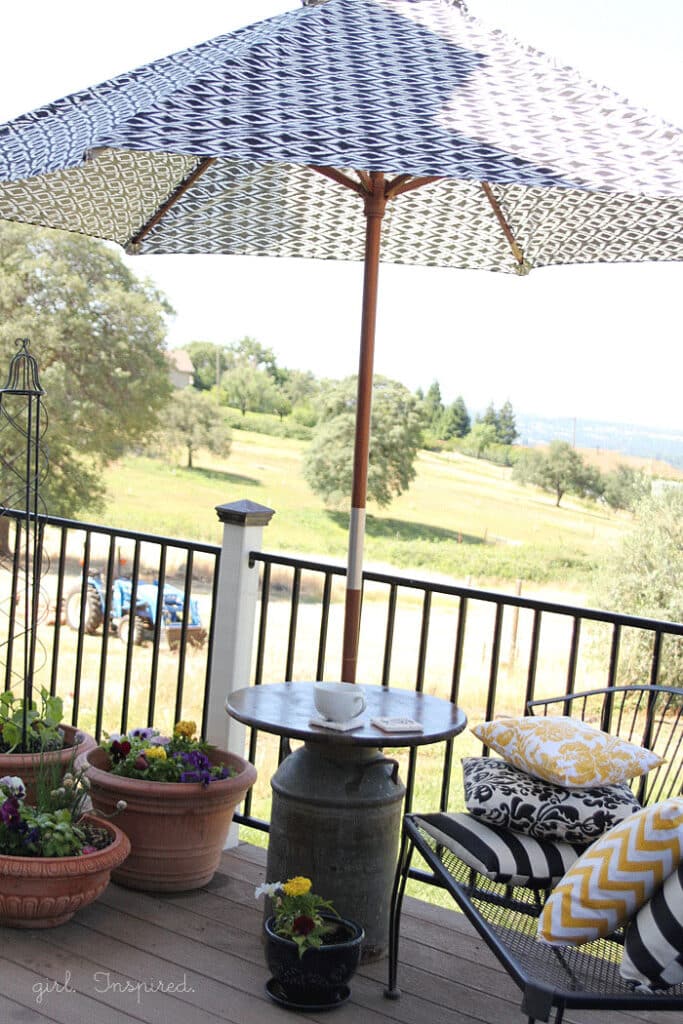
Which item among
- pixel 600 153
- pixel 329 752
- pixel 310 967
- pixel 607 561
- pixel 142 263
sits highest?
pixel 142 263

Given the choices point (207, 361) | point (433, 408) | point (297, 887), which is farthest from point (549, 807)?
point (207, 361)

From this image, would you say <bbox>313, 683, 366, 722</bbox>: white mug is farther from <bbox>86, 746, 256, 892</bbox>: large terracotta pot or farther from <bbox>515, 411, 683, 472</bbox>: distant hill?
<bbox>515, 411, 683, 472</bbox>: distant hill

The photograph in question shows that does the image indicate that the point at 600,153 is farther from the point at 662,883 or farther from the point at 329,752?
the point at 329,752

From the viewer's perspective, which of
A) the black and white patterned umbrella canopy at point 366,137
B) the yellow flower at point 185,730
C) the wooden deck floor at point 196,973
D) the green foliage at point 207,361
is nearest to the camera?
the black and white patterned umbrella canopy at point 366,137

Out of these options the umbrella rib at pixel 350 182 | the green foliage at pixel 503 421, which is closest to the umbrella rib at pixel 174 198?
the umbrella rib at pixel 350 182

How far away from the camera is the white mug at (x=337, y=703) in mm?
2586

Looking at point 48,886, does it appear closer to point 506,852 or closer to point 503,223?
point 506,852

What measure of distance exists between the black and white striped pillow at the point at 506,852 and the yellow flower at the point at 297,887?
0.31m

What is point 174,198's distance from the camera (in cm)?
346

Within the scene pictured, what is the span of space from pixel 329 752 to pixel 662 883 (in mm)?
1004

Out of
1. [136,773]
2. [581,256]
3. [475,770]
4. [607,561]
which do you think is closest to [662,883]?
[475,770]

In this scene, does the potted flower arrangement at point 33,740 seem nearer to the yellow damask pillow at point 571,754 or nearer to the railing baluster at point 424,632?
the railing baluster at point 424,632

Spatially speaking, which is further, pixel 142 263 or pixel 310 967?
pixel 142 263

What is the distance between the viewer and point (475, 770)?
2656 mm
